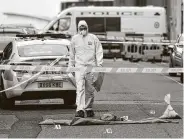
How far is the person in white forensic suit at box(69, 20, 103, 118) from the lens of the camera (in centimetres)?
1438

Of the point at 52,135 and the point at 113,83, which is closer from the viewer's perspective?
the point at 52,135

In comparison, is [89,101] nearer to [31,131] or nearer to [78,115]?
[78,115]

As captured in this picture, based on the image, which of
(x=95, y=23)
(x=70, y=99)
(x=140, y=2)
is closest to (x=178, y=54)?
(x=70, y=99)

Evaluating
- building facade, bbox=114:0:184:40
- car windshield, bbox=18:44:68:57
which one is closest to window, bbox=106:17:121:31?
building facade, bbox=114:0:184:40

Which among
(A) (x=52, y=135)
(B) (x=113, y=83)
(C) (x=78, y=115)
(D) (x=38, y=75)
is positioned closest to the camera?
(A) (x=52, y=135)

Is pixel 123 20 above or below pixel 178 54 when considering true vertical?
below

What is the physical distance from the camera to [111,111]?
15.7m

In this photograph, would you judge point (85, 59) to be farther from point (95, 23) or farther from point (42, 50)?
point (95, 23)

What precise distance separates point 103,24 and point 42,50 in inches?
1184

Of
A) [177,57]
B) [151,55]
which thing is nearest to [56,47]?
[177,57]

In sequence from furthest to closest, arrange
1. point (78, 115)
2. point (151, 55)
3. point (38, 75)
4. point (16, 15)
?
point (16, 15)
point (151, 55)
point (38, 75)
point (78, 115)

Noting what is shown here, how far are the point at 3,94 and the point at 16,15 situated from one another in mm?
79225

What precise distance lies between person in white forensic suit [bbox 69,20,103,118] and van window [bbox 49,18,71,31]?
30547 mm

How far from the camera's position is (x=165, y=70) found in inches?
675
